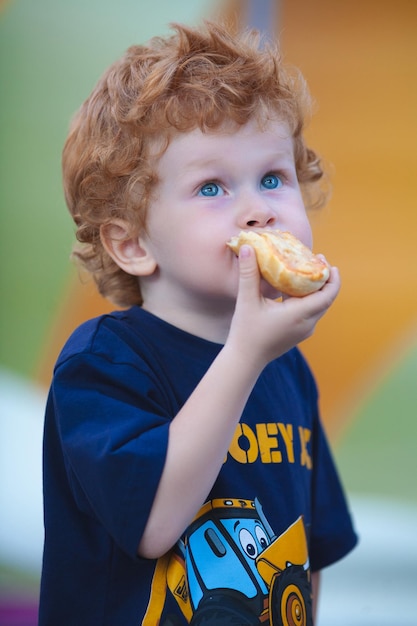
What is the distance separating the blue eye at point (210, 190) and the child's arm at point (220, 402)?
0.15m

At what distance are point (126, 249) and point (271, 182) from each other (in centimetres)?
25

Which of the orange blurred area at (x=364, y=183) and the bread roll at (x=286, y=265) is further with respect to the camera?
the orange blurred area at (x=364, y=183)

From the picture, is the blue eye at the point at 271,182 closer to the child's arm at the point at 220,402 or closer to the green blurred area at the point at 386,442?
the child's arm at the point at 220,402

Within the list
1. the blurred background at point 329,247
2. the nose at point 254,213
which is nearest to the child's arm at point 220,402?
the nose at point 254,213

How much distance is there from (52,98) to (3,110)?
134 millimetres

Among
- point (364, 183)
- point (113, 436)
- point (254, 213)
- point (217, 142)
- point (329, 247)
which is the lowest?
point (113, 436)

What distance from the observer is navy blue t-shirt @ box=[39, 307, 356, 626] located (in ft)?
3.27

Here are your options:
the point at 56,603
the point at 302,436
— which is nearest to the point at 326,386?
the point at 302,436

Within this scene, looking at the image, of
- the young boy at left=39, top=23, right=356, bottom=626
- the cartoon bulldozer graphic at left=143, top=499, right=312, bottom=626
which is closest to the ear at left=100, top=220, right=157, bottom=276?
the young boy at left=39, top=23, right=356, bottom=626

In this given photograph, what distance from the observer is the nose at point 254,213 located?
1126mm

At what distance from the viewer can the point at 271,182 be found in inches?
47.5

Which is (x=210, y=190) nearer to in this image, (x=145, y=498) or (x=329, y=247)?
(x=145, y=498)

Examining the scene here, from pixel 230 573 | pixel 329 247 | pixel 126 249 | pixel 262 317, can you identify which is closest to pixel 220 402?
pixel 262 317

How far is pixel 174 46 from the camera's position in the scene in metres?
1.28
